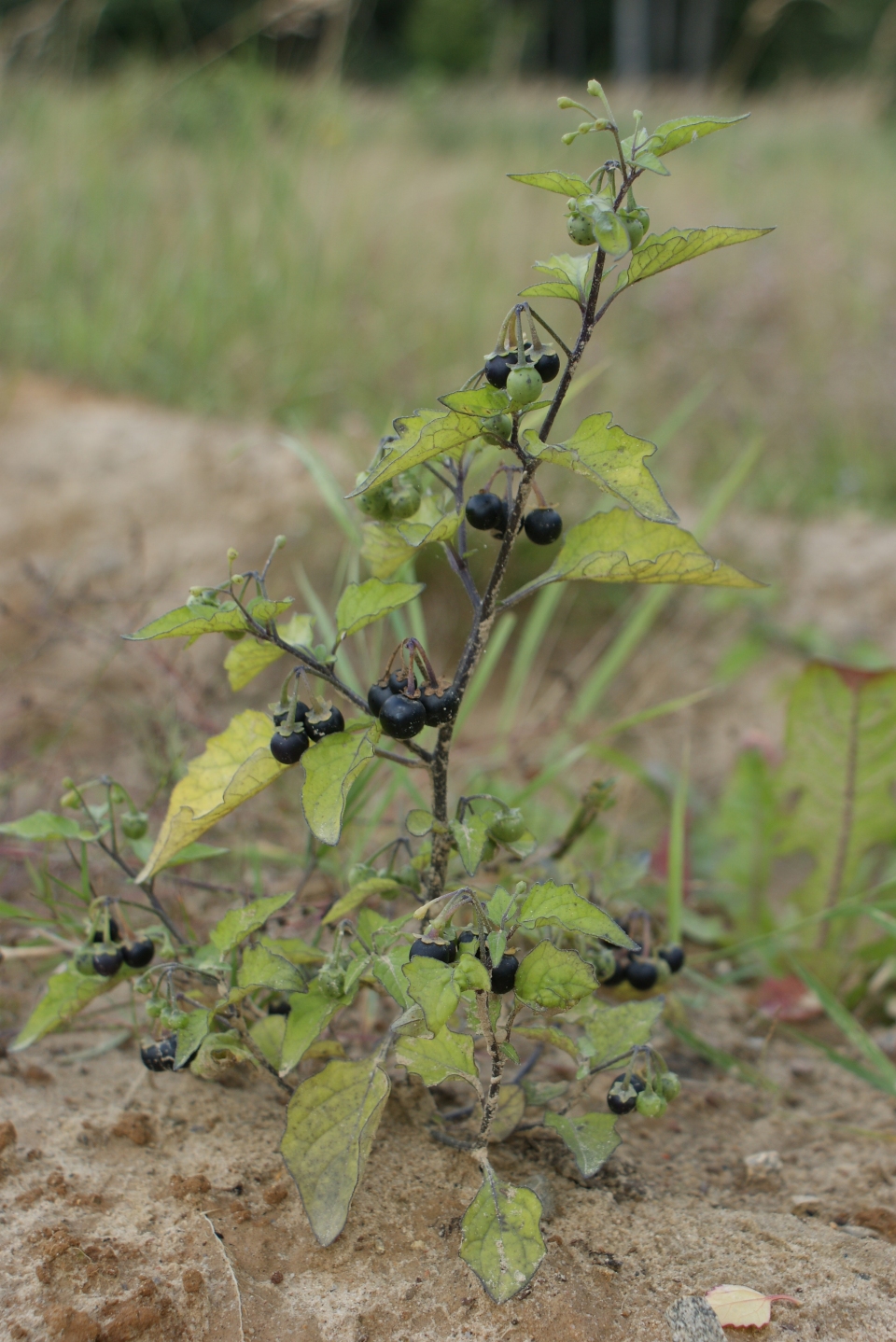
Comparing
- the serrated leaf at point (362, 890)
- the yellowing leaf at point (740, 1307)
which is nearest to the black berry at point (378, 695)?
the serrated leaf at point (362, 890)

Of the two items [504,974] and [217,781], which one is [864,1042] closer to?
[504,974]

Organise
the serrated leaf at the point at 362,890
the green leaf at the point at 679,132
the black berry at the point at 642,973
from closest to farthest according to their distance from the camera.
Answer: the green leaf at the point at 679,132
the serrated leaf at the point at 362,890
the black berry at the point at 642,973

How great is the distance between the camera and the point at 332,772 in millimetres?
931

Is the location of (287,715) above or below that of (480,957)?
above

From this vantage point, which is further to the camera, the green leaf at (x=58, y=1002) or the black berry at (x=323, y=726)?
the green leaf at (x=58, y=1002)

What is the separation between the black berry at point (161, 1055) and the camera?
108 cm

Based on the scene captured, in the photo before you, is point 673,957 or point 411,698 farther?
point 673,957

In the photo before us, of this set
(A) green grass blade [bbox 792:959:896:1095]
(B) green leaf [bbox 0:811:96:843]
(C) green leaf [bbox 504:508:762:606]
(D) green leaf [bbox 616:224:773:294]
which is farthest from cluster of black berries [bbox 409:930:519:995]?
(A) green grass blade [bbox 792:959:896:1095]

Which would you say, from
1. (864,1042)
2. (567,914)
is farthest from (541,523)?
(864,1042)

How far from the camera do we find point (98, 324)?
3926 mm

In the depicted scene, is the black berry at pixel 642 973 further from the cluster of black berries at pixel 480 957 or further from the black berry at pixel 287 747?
the black berry at pixel 287 747

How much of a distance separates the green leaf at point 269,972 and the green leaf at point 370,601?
36 cm

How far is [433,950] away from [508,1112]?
30 centimetres

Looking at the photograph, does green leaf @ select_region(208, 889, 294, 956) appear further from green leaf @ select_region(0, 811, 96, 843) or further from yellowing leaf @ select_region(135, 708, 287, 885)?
green leaf @ select_region(0, 811, 96, 843)
